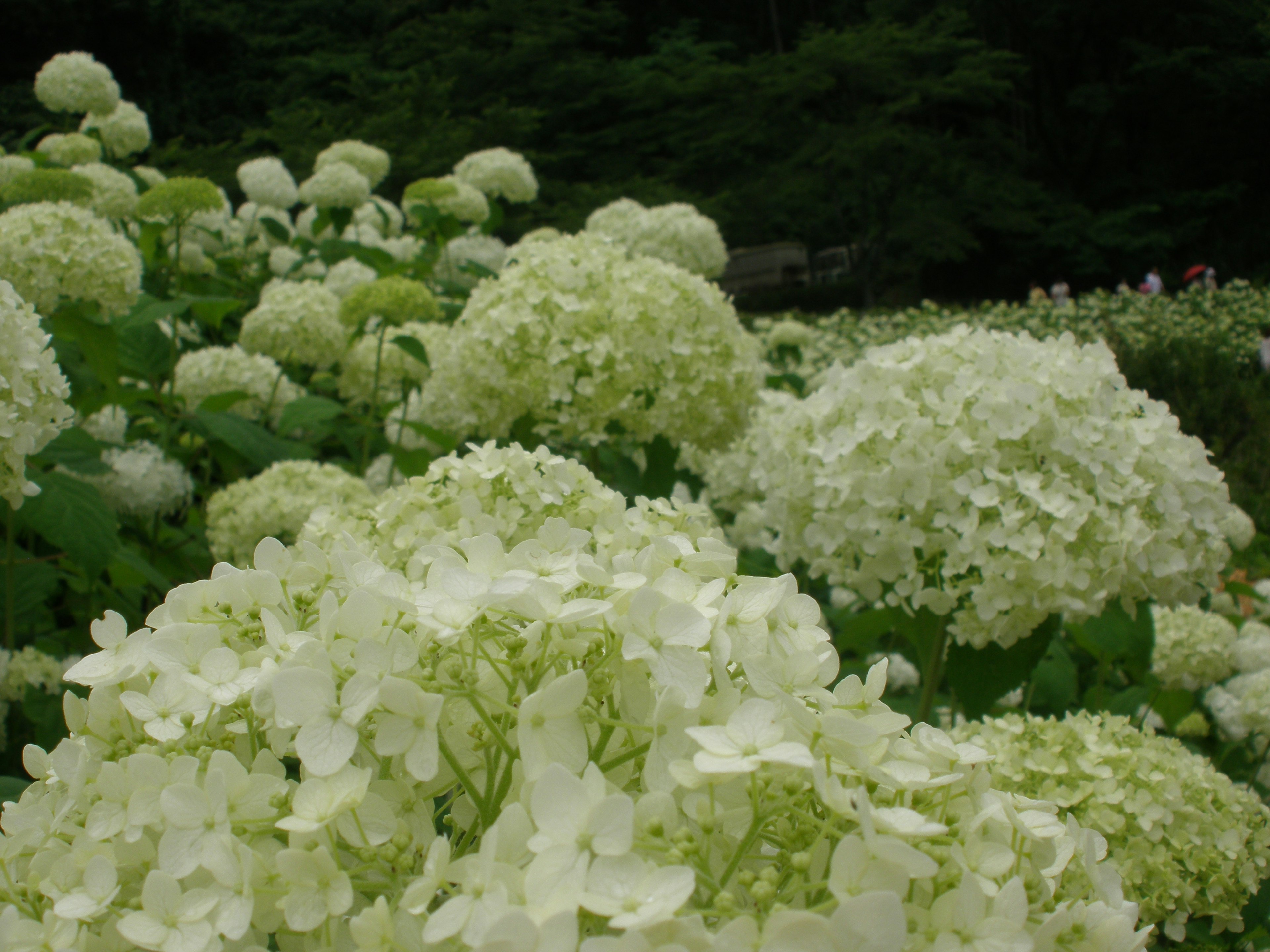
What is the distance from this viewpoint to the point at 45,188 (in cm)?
250

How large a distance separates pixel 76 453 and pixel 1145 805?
7.01 ft

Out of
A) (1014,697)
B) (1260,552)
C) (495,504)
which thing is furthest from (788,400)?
(1260,552)

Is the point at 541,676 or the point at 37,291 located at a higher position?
the point at 37,291

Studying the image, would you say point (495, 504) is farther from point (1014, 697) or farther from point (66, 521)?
point (1014, 697)

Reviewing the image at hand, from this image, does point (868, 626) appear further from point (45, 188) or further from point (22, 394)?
point (45, 188)

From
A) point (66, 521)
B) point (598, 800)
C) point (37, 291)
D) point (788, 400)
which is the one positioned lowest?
point (788, 400)

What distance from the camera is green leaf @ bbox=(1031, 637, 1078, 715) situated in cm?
225

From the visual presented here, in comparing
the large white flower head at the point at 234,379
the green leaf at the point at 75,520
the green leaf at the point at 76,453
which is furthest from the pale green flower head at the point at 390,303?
the green leaf at the point at 75,520

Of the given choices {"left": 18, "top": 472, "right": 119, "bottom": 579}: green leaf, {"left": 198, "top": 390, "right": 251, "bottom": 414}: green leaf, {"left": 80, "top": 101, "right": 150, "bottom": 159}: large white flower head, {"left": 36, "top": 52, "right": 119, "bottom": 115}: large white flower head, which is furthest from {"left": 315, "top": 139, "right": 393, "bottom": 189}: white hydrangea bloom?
{"left": 18, "top": 472, "right": 119, "bottom": 579}: green leaf

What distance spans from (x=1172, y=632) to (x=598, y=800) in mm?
2224

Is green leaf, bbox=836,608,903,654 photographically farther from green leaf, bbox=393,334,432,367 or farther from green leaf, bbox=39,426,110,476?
green leaf, bbox=39,426,110,476

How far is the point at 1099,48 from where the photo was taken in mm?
28766

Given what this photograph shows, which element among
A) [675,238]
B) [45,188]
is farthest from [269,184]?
[45,188]

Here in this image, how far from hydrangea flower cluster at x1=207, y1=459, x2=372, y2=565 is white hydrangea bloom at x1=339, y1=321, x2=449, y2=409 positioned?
55 cm
